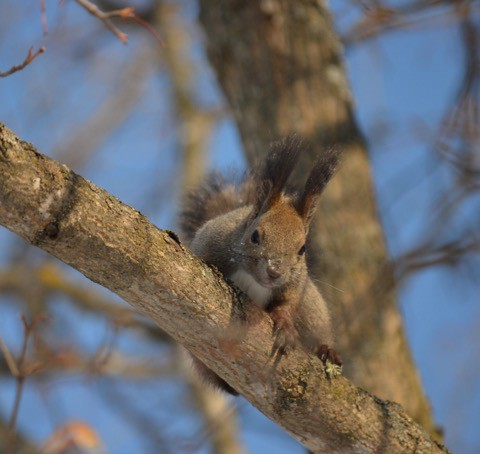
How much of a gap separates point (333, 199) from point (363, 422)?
130cm

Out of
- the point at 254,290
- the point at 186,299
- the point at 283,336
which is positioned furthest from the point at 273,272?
the point at 186,299

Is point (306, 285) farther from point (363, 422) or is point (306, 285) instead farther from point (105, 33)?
point (105, 33)

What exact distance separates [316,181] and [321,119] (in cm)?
96

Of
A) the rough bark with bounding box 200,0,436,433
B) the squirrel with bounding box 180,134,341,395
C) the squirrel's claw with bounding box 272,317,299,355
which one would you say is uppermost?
the rough bark with bounding box 200,0,436,433

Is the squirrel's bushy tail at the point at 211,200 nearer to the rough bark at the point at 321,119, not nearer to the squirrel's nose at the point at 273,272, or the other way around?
the rough bark at the point at 321,119

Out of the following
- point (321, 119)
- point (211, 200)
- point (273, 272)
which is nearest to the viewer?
point (273, 272)

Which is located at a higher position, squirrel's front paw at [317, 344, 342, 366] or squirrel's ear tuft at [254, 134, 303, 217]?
squirrel's ear tuft at [254, 134, 303, 217]

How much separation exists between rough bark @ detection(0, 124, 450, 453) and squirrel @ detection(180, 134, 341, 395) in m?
0.27

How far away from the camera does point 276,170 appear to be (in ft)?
7.63

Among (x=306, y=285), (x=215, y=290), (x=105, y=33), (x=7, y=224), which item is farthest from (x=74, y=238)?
(x=105, y=33)

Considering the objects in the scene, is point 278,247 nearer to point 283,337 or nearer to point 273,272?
point 273,272

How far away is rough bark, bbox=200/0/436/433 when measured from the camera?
2.98m

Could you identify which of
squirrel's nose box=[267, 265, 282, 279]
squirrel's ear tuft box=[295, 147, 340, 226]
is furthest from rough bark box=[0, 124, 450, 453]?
squirrel's ear tuft box=[295, 147, 340, 226]

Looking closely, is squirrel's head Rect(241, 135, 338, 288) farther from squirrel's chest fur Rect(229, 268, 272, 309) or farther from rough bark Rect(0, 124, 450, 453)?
rough bark Rect(0, 124, 450, 453)
